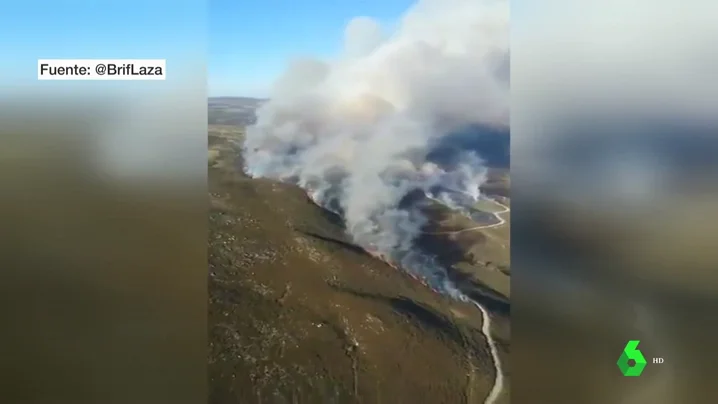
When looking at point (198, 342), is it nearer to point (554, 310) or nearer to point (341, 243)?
point (341, 243)

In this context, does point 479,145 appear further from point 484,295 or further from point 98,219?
point 98,219

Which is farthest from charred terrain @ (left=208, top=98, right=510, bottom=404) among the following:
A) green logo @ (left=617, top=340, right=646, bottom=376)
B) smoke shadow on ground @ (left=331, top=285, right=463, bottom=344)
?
green logo @ (left=617, top=340, right=646, bottom=376)

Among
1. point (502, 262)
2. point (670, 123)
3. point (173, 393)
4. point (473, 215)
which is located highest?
point (670, 123)

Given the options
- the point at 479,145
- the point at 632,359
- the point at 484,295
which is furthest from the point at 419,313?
the point at 632,359

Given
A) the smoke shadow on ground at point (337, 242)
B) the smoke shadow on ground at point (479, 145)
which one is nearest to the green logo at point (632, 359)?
the smoke shadow on ground at point (479, 145)

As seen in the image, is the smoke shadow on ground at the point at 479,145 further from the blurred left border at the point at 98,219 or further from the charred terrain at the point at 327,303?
the blurred left border at the point at 98,219

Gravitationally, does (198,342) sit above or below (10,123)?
below

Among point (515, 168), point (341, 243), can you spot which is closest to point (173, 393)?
point (341, 243)
